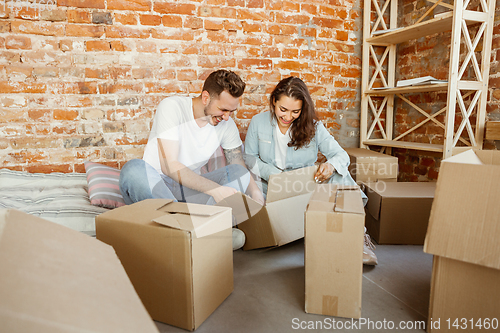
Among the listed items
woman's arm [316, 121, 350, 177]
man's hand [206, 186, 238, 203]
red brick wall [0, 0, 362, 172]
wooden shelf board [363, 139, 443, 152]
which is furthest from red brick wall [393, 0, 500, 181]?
man's hand [206, 186, 238, 203]

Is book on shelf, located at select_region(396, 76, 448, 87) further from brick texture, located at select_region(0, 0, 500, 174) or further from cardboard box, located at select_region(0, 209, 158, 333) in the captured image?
cardboard box, located at select_region(0, 209, 158, 333)

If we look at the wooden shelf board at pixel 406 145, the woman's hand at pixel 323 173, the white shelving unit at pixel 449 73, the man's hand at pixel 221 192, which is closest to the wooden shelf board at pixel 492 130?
the white shelving unit at pixel 449 73

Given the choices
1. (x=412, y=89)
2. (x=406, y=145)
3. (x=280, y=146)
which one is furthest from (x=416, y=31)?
(x=280, y=146)

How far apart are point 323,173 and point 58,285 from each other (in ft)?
4.35

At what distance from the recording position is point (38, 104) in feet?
6.66

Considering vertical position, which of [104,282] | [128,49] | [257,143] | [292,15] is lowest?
[104,282]

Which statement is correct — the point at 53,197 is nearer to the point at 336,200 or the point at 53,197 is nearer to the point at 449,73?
the point at 336,200

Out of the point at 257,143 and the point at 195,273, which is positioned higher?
the point at 257,143

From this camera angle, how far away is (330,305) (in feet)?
3.47

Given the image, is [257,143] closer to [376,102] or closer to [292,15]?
[292,15]

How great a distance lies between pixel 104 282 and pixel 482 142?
2.26m

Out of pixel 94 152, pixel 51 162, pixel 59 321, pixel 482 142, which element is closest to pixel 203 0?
pixel 94 152

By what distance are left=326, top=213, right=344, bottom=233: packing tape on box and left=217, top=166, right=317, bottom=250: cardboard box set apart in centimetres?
41

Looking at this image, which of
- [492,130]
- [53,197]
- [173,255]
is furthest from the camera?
[492,130]
